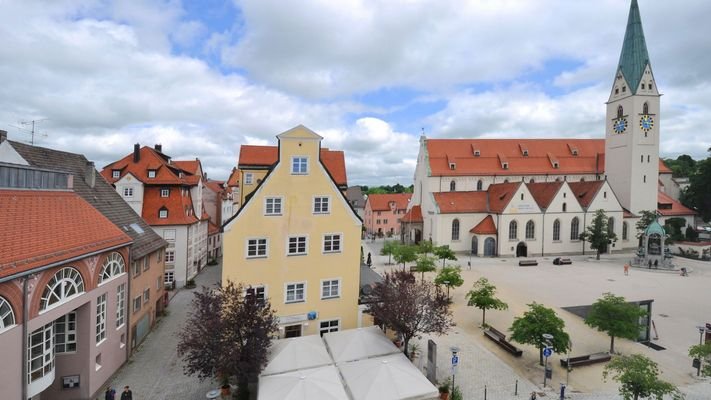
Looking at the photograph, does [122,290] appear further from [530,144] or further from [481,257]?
[530,144]

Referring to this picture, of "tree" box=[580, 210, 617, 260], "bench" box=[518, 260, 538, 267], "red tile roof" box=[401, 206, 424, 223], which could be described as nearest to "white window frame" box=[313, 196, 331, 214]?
"bench" box=[518, 260, 538, 267]

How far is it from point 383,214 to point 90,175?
62.7 metres

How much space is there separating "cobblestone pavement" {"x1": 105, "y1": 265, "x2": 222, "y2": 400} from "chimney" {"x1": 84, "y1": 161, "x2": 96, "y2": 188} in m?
9.79

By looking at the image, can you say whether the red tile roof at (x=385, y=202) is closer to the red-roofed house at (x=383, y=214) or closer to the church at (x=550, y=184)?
the red-roofed house at (x=383, y=214)

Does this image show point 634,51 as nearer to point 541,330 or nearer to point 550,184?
point 550,184

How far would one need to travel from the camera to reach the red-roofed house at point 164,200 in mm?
32188

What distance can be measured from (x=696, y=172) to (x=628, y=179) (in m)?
20.5

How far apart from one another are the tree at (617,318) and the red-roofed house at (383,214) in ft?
194

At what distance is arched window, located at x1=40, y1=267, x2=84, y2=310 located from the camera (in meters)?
12.9

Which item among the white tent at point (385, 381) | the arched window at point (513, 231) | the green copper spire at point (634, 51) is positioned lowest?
the white tent at point (385, 381)

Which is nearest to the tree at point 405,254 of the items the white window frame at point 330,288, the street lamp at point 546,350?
the white window frame at point 330,288

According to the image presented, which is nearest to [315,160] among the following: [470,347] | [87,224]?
[87,224]

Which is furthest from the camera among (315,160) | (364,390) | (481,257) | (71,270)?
(481,257)

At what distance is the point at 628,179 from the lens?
188ft
